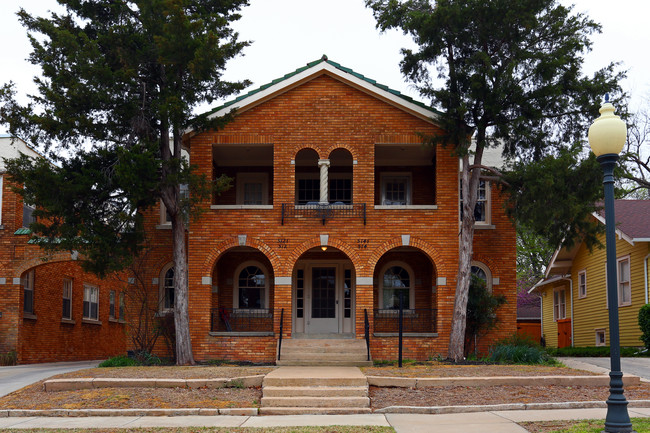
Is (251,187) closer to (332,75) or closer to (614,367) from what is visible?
(332,75)

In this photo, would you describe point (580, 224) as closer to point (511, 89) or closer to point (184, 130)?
point (511, 89)

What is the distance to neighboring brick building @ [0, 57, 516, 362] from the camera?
19750 millimetres

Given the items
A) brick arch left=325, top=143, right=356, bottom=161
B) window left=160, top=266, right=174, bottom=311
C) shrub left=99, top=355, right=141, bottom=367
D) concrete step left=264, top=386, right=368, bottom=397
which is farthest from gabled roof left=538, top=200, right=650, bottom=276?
shrub left=99, top=355, right=141, bottom=367

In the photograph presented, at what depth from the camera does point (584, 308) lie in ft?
95.9

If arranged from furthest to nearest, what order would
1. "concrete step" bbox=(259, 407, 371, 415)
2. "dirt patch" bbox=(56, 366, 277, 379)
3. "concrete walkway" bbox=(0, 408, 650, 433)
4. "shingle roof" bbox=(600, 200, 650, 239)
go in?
"shingle roof" bbox=(600, 200, 650, 239)
"dirt patch" bbox=(56, 366, 277, 379)
"concrete step" bbox=(259, 407, 371, 415)
"concrete walkway" bbox=(0, 408, 650, 433)

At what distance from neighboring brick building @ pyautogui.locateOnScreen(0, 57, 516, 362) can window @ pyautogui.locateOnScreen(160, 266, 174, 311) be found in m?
0.05

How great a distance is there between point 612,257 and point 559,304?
1036 inches

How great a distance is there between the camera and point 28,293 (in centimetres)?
2461

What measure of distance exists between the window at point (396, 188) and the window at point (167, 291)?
23.5ft

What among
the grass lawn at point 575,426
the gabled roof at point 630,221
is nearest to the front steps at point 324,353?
the gabled roof at point 630,221

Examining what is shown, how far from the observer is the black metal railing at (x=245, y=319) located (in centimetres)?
2123

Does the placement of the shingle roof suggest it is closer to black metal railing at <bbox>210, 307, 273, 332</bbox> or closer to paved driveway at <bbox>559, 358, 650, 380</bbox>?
paved driveway at <bbox>559, 358, 650, 380</bbox>

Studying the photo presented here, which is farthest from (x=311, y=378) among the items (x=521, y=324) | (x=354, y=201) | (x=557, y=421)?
(x=521, y=324)

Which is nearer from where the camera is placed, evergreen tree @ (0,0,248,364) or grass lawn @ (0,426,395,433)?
grass lawn @ (0,426,395,433)
